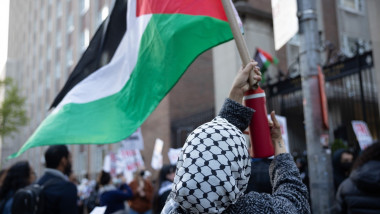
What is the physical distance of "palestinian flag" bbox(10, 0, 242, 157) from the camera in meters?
3.22

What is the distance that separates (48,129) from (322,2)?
16.6 m

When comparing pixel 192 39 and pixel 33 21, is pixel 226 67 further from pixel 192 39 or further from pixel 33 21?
pixel 33 21

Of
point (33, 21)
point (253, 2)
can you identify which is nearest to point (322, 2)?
point (253, 2)

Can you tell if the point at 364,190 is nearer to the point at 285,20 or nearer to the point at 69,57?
the point at 285,20

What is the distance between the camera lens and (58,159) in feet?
13.6

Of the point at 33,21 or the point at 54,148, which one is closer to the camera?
the point at 54,148

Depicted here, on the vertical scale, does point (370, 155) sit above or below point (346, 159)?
above

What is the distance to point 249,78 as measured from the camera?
198cm

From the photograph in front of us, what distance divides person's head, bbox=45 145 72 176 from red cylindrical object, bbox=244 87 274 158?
2828mm

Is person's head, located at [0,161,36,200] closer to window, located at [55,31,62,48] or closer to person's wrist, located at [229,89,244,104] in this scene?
person's wrist, located at [229,89,244,104]

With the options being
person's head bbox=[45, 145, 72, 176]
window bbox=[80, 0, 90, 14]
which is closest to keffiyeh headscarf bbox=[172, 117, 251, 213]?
person's head bbox=[45, 145, 72, 176]

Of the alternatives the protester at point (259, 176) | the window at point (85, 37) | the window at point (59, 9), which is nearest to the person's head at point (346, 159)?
the protester at point (259, 176)

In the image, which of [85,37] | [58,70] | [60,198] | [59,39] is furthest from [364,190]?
[59,39]

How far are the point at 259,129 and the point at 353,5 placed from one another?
18.9 meters
